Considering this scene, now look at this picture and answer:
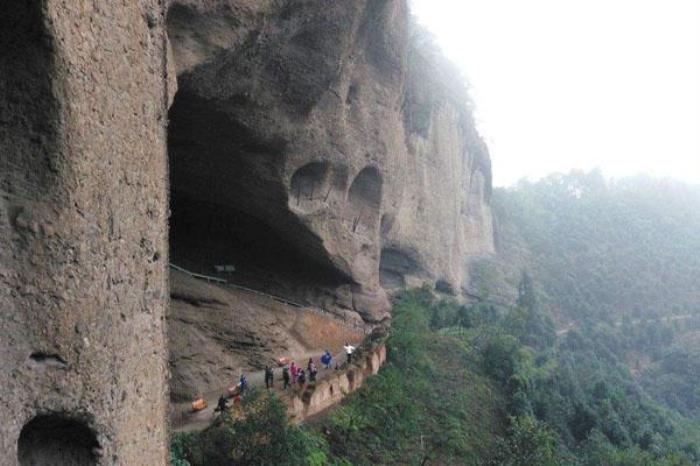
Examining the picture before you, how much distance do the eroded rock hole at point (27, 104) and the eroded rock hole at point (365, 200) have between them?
14.5 meters

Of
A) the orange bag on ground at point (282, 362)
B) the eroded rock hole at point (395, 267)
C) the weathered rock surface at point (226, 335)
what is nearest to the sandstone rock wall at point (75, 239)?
the weathered rock surface at point (226, 335)

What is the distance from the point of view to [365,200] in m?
20.6

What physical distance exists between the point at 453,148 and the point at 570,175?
187 ft

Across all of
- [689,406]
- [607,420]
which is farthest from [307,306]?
[689,406]

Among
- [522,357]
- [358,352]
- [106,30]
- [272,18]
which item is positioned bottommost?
[522,357]

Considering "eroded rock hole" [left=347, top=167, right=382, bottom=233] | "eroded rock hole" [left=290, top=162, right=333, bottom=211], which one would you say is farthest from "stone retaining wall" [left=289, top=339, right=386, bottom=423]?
"eroded rock hole" [left=347, top=167, right=382, bottom=233]

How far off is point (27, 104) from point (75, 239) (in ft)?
3.73

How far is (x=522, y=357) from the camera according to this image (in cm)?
2502

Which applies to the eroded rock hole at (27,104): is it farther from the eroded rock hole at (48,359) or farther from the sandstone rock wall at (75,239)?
the eroded rock hole at (48,359)

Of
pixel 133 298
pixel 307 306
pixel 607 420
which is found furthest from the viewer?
pixel 607 420

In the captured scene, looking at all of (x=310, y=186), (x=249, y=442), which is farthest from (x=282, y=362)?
(x=249, y=442)

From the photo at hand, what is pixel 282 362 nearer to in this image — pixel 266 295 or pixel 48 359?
pixel 266 295

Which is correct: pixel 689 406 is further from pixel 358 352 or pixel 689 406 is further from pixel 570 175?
pixel 570 175

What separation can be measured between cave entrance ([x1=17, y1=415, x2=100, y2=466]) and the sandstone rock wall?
1cm
